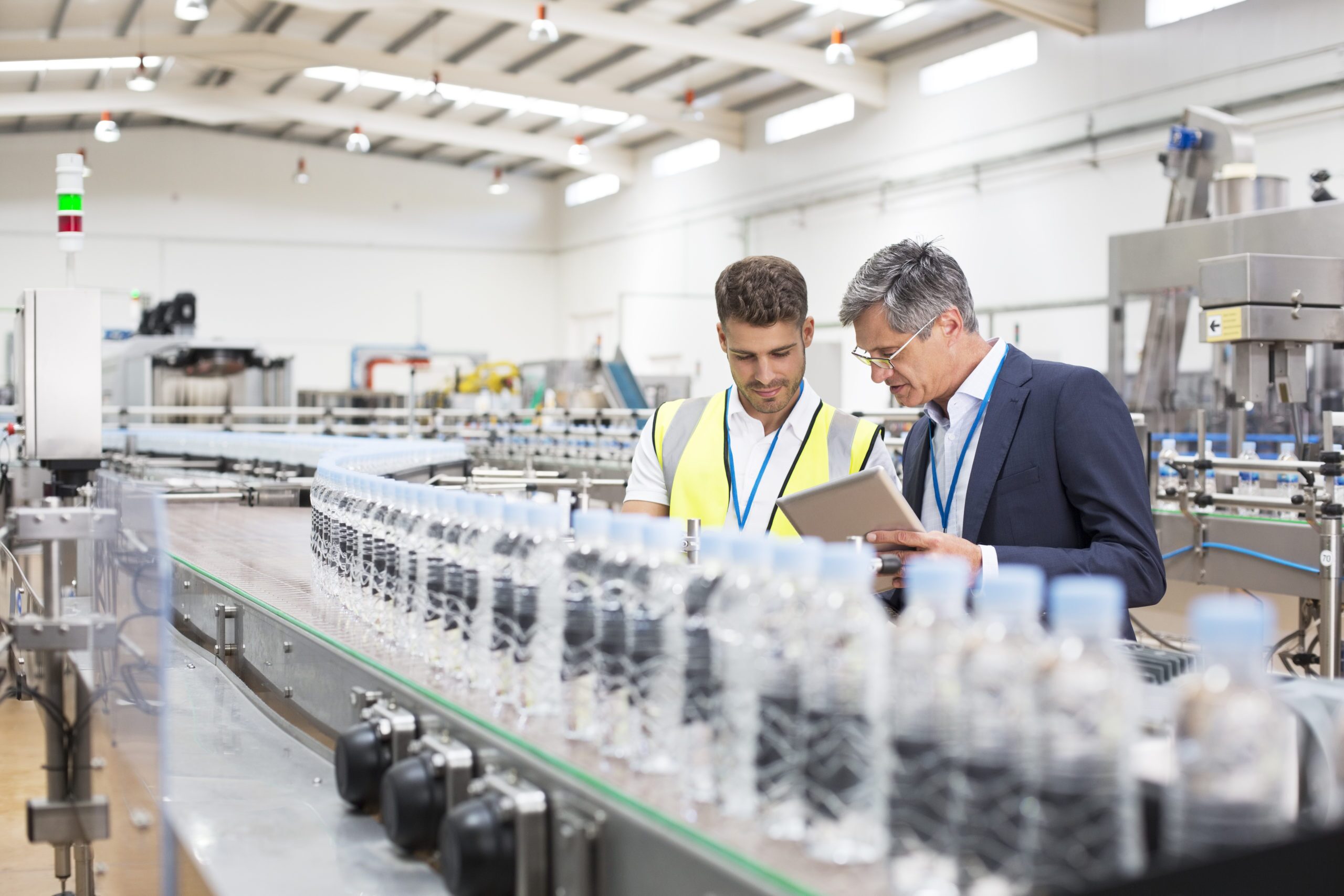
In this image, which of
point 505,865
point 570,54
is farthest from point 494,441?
point 505,865

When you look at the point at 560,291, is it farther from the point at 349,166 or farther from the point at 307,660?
the point at 307,660

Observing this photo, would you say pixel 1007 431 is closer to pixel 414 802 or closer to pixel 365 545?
pixel 365 545

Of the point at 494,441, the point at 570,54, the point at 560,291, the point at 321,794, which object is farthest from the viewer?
the point at 560,291

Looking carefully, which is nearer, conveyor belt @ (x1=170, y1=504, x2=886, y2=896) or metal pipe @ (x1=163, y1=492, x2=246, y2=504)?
conveyor belt @ (x1=170, y1=504, x2=886, y2=896)

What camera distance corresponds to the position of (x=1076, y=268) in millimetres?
9172

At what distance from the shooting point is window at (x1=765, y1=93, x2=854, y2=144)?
38.8ft

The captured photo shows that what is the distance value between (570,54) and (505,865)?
11.8m

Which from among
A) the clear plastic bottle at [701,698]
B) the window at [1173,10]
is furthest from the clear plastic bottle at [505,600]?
the window at [1173,10]

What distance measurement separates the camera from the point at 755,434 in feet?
7.18

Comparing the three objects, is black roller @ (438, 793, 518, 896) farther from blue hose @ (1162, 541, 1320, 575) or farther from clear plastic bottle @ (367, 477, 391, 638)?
blue hose @ (1162, 541, 1320, 575)

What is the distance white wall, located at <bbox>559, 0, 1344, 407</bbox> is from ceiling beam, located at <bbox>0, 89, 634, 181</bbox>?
1.97 meters

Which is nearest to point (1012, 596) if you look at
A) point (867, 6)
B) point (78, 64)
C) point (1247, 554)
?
point (1247, 554)

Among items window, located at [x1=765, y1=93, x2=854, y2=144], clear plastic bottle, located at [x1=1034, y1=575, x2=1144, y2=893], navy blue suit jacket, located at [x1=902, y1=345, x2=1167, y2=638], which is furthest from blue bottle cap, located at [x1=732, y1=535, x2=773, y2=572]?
window, located at [x1=765, y1=93, x2=854, y2=144]

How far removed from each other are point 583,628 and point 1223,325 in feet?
11.6
